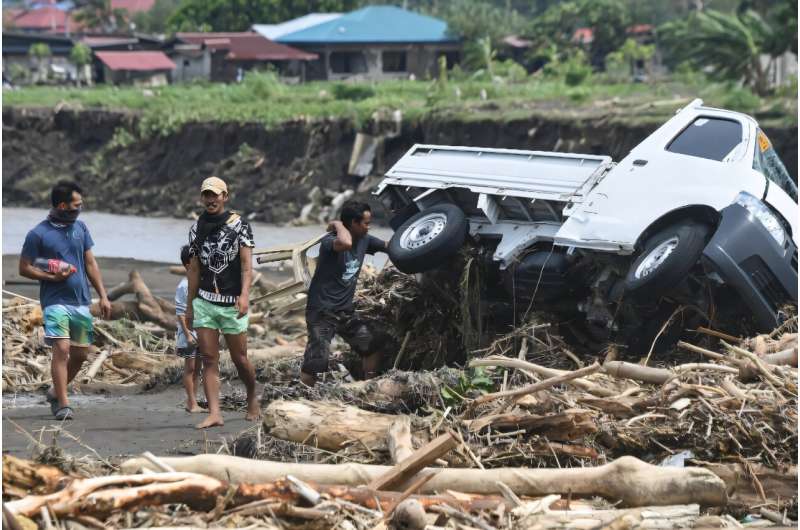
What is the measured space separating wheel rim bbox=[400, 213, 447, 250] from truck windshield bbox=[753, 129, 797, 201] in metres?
2.50

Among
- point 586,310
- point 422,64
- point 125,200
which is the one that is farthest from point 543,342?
point 422,64

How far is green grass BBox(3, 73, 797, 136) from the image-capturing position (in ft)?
121

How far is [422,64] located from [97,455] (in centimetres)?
6011

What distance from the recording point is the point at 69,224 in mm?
9672

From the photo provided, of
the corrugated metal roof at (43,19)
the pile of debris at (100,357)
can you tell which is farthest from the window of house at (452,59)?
the pile of debris at (100,357)

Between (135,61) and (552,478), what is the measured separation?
61.6 metres

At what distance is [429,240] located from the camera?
10.9m

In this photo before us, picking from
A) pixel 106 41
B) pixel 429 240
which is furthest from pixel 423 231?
pixel 106 41

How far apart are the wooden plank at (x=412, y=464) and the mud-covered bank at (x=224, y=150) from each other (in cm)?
2611

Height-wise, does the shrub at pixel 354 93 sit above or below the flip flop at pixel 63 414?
below

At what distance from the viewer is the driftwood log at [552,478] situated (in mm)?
7016

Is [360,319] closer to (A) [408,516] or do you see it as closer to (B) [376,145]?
(A) [408,516]

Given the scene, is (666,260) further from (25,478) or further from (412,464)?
(25,478)

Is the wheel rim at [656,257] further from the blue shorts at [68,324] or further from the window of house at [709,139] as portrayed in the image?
the blue shorts at [68,324]
